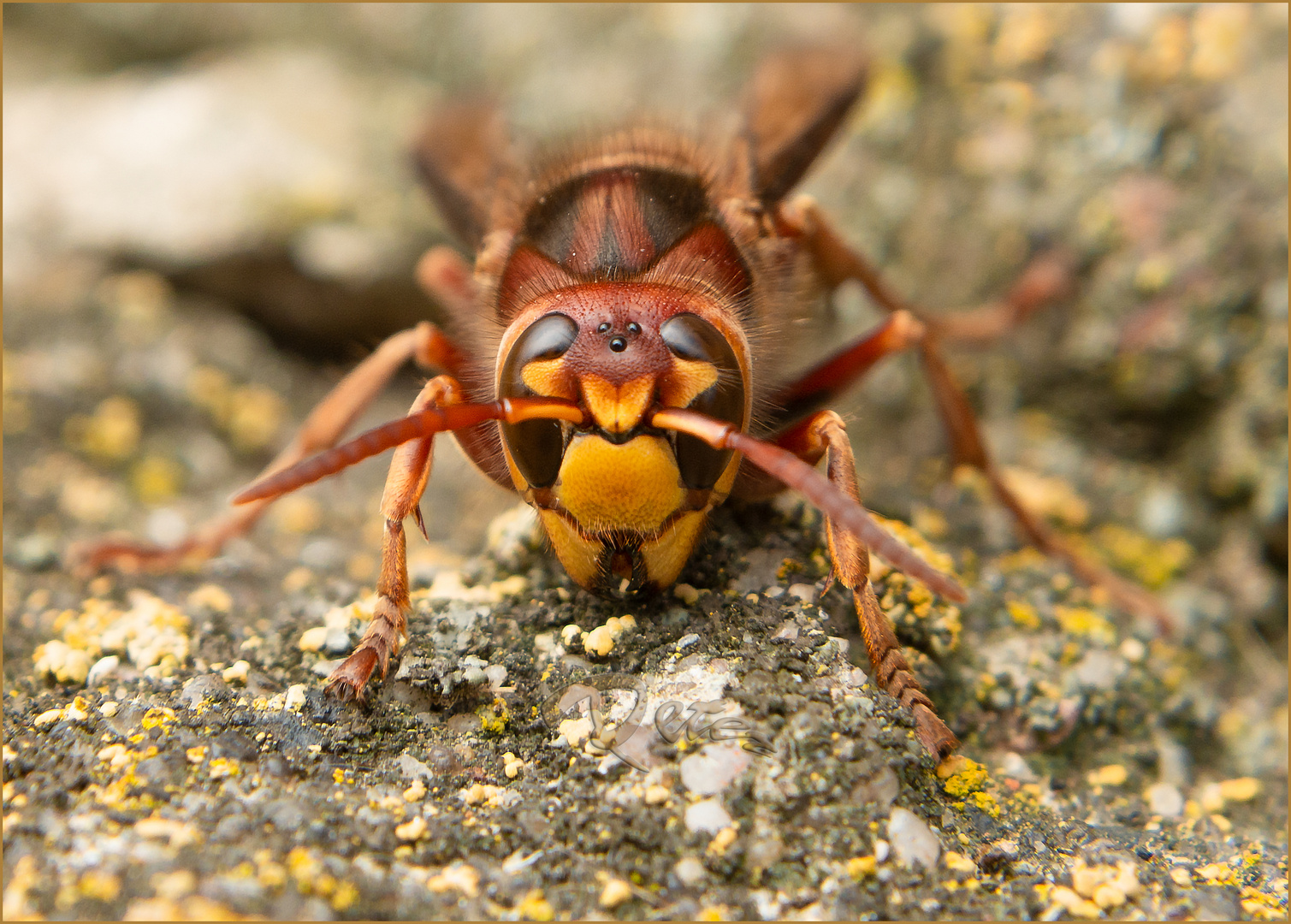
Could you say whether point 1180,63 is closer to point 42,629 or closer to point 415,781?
point 415,781

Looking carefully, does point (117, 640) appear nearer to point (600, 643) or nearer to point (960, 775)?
point (600, 643)

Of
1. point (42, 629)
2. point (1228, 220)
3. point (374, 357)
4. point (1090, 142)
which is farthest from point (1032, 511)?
point (42, 629)

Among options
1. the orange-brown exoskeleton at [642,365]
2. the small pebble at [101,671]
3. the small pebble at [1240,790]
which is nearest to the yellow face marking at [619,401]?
the orange-brown exoskeleton at [642,365]

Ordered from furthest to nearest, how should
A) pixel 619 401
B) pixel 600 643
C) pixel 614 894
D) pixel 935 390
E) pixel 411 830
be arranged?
pixel 935 390 < pixel 600 643 < pixel 619 401 < pixel 411 830 < pixel 614 894

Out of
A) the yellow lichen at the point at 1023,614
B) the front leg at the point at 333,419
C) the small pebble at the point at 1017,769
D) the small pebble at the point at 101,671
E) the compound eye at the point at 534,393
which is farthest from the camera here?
the front leg at the point at 333,419

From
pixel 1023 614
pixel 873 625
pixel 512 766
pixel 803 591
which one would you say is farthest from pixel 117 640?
pixel 1023 614

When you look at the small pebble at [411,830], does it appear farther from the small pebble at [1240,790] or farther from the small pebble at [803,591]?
the small pebble at [1240,790]
